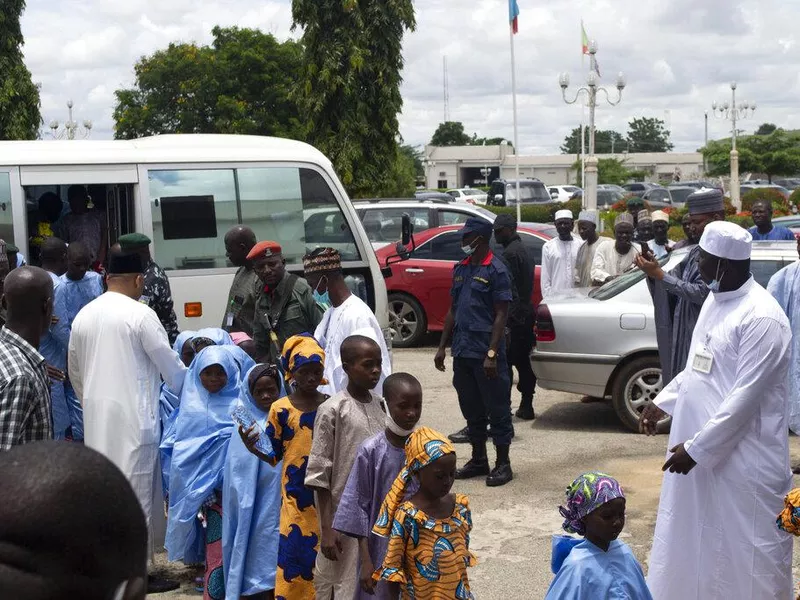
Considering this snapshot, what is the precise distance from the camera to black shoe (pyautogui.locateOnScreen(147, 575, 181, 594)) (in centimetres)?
607

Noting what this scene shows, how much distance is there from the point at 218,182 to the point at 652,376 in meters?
3.95

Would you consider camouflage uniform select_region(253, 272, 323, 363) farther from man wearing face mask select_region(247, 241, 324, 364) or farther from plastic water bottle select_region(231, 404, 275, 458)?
plastic water bottle select_region(231, 404, 275, 458)

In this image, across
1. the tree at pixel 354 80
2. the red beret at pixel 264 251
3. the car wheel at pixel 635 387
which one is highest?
the tree at pixel 354 80

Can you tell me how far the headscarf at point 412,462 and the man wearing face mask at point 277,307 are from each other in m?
2.48

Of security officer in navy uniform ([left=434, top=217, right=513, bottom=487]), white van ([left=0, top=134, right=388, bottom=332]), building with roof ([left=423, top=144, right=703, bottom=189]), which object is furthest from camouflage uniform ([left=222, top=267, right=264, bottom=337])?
building with roof ([left=423, top=144, right=703, bottom=189])

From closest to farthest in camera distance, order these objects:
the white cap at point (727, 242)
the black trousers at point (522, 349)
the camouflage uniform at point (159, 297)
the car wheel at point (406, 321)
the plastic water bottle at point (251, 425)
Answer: the white cap at point (727, 242) < the plastic water bottle at point (251, 425) < the camouflage uniform at point (159, 297) < the black trousers at point (522, 349) < the car wheel at point (406, 321)

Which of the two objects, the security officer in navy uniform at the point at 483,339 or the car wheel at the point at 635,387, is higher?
the security officer in navy uniform at the point at 483,339

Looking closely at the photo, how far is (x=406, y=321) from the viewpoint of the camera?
1411cm

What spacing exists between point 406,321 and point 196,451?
27.8ft

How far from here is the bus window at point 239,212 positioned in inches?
360

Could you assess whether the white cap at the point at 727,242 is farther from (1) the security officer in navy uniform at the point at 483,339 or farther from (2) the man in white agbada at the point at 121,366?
(1) the security officer in navy uniform at the point at 483,339

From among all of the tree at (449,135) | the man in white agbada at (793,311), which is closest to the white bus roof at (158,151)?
the man in white agbada at (793,311)

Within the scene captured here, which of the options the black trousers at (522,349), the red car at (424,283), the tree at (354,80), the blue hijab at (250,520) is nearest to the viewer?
the blue hijab at (250,520)

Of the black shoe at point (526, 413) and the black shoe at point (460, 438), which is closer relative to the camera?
the black shoe at point (460, 438)
